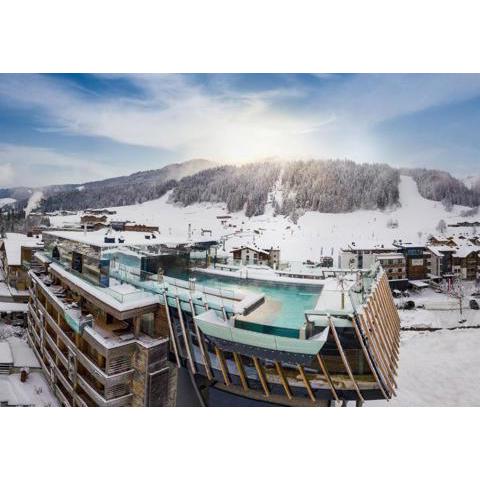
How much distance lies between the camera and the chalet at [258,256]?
12.6 ft

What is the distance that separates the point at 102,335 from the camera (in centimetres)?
338

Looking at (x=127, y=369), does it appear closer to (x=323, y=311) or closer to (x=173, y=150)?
(x=323, y=311)

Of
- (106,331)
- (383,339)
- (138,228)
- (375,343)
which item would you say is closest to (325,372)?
(375,343)

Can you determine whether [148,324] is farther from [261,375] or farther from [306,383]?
[306,383]

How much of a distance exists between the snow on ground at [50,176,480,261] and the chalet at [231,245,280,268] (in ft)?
0.24

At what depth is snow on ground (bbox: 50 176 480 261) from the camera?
3527 mm

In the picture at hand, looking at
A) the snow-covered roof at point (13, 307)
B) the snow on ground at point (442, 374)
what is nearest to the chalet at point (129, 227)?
the snow-covered roof at point (13, 307)

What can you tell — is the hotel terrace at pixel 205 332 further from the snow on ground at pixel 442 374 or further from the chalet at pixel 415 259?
the chalet at pixel 415 259

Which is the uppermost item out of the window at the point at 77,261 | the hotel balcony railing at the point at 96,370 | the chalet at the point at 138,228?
the chalet at the point at 138,228

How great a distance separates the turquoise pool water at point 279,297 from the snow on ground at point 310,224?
40 cm

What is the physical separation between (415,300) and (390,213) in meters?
1.01

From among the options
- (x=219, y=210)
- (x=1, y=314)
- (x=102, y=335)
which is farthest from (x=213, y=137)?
(x=1, y=314)

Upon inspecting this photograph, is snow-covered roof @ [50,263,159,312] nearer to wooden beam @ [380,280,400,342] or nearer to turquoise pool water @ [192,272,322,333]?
turquoise pool water @ [192,272,322,333]
